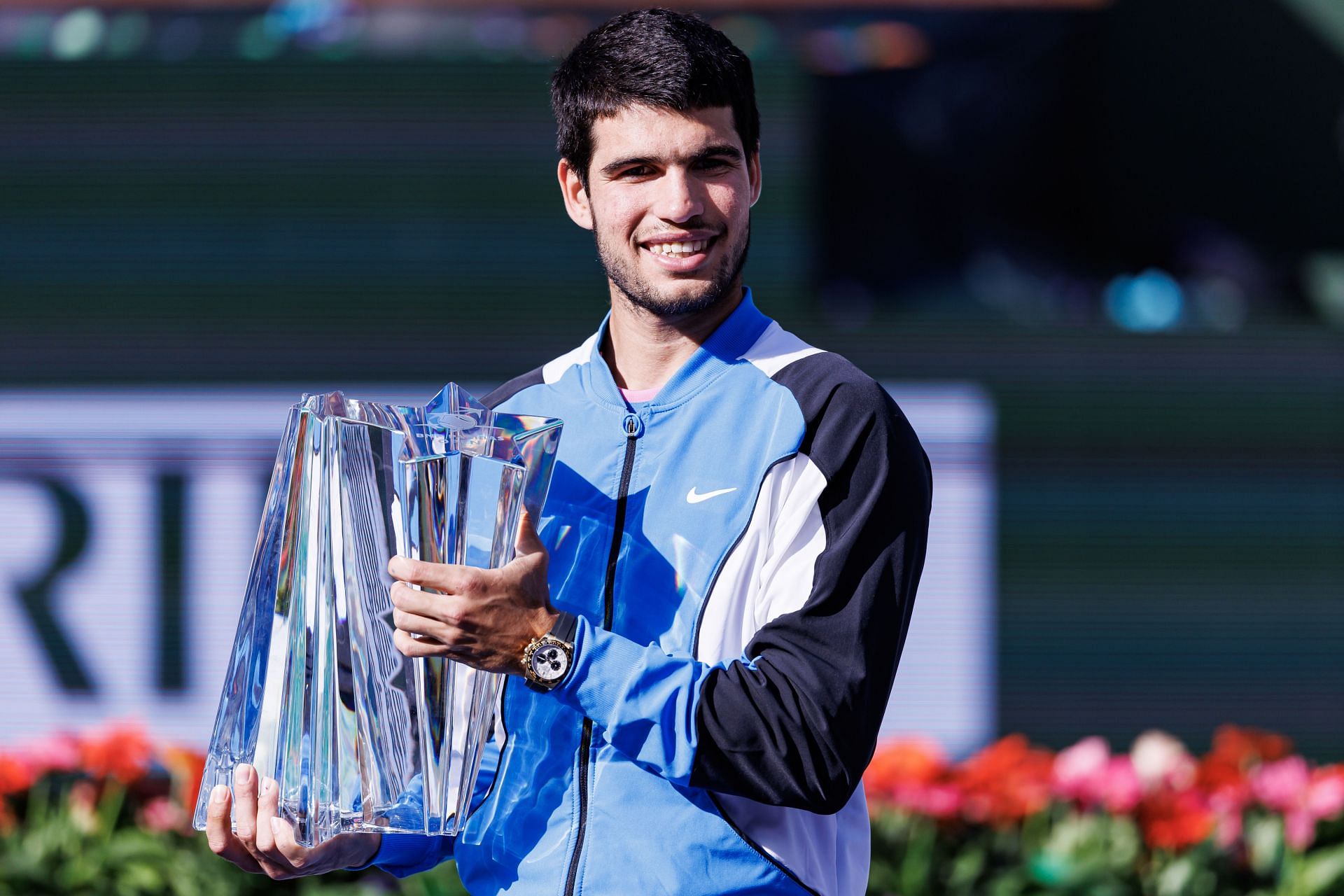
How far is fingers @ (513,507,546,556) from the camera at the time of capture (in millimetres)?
1714

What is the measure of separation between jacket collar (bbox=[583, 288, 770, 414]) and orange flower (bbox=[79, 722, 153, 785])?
2.67 meters

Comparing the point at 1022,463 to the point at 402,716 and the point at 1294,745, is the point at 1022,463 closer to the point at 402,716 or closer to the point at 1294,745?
the point at 1294,745

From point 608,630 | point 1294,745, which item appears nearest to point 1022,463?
point 1294,745

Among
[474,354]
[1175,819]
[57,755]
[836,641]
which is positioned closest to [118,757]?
[57,755]

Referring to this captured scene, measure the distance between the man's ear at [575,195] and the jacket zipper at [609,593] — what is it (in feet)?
0.90

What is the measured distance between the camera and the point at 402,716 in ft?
5.81

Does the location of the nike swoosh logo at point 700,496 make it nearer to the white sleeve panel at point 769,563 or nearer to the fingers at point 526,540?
the white sleeve panel at point 769,563

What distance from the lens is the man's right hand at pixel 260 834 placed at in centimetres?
179

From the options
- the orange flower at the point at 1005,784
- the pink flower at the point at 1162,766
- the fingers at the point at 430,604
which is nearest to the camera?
the fingers at the point at 430,604

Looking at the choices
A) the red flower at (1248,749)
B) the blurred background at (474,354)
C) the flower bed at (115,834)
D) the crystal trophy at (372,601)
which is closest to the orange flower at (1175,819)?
the red flower at (1248,749)

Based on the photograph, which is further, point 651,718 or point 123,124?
point 123,124

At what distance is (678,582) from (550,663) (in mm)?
221

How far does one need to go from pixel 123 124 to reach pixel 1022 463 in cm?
303

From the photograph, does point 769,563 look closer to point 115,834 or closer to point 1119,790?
point 1119,790
